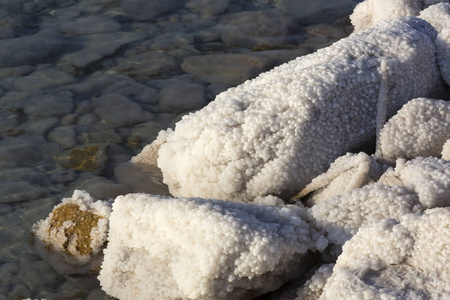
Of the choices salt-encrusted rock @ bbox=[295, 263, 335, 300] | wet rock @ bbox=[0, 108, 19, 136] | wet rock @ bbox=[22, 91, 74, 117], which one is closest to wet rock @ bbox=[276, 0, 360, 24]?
wet rock @ bbox=[22, 91, 74, 117]

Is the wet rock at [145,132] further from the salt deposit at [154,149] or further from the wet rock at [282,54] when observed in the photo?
the wet rock at [282,54]

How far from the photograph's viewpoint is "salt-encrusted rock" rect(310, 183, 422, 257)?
69.3 inches

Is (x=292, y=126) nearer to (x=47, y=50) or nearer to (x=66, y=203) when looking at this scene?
(x=66, y=203)

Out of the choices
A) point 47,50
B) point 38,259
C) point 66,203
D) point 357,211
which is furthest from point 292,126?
point 47,50

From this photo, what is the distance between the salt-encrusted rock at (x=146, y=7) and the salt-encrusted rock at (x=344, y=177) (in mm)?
1991

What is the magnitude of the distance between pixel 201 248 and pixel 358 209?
1.52 feet

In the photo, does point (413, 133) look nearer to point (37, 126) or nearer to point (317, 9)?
point (37, 126)

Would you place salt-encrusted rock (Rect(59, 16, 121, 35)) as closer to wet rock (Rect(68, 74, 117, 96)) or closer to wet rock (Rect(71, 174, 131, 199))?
wet rock (Rect(68, 74, 117, 96))

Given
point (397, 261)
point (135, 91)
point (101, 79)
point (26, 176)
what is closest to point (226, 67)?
point (135, 91)

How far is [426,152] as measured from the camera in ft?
6.95

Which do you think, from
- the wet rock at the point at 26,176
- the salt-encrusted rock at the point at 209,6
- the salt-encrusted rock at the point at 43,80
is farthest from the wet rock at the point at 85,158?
the salt-encrusted rock at the point at 209,6

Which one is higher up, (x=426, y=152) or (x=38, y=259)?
(x=426, y=152)

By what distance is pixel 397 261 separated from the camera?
5.08 feet

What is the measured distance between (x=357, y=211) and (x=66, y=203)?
911 millimetres
